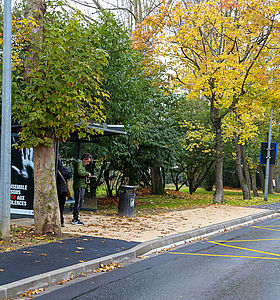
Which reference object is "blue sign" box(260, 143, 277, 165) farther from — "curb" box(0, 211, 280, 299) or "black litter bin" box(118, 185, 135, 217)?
"black litter bin" box(118, 185, 135, 217)

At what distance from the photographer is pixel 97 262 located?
7.26 m

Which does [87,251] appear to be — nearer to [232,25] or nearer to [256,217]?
[256,217]

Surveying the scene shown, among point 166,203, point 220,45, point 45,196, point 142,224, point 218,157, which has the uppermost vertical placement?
point 220,45

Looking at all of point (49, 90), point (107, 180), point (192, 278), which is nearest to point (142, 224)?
point (49, 90)

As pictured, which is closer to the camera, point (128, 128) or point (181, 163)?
point (128, 128)

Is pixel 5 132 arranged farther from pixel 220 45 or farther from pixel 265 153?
pixel 265 153

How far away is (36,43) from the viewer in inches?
355

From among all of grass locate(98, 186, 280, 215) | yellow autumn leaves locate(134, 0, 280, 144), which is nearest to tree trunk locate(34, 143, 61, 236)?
grass locate(98, 186, 280, 215)

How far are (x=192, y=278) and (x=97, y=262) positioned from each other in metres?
1.71

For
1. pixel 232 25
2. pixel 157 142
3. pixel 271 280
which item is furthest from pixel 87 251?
pixel 232 25

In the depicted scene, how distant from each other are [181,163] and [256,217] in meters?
14.4

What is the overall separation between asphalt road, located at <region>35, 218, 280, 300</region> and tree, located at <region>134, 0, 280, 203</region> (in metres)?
12.3

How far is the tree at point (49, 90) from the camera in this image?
8.71 m

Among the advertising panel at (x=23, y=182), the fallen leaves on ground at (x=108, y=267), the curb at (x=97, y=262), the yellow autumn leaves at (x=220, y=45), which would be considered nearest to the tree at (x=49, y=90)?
the curb at (x=97, y=262)
